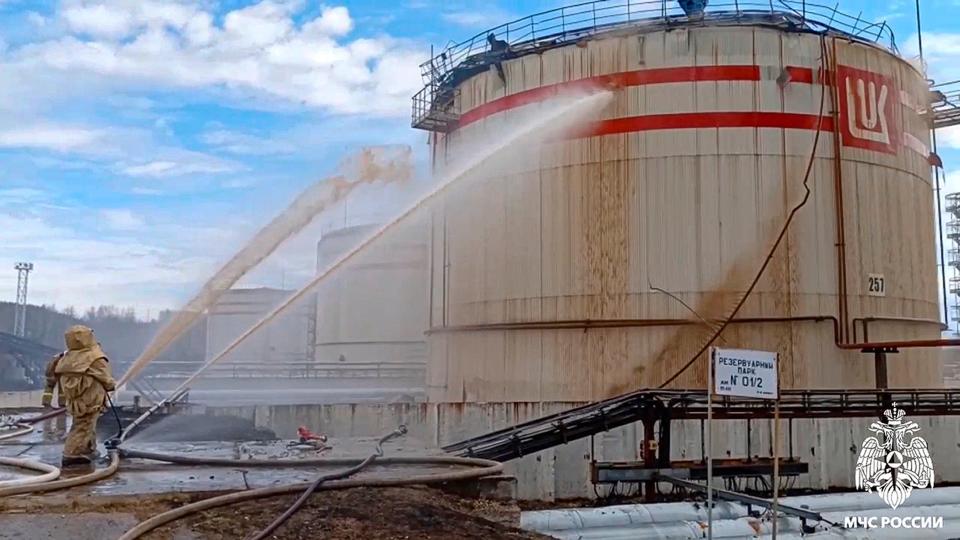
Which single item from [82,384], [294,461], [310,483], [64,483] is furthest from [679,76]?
[64,483]

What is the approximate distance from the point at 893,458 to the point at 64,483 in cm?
1648

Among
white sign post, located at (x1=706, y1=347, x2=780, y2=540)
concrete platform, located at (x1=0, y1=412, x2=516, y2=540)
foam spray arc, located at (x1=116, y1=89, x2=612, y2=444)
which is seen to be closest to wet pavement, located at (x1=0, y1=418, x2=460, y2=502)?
concrete platform, located at (x1=0, y1=412, x2=516, y2=540)

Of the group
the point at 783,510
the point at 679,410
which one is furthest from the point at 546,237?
the point at 783,510

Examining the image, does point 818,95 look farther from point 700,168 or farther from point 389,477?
point 389,477

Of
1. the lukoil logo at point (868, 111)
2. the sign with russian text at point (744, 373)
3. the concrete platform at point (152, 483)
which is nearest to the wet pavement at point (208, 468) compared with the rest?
the concrete platform at point (152, 483)

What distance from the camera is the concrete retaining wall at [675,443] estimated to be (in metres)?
18.1

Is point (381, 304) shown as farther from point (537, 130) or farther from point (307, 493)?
point (307, 493)

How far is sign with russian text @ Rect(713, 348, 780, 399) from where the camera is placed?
906cm

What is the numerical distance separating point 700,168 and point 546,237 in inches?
158

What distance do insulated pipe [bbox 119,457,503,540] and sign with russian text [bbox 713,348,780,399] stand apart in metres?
2.71

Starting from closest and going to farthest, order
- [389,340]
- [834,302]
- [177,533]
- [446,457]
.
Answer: [177,533] → [446,457] → [834,302] → [389,340]

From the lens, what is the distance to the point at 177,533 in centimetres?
703

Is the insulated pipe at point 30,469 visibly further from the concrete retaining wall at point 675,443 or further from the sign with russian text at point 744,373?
the concrete retaining wall at point 675,443

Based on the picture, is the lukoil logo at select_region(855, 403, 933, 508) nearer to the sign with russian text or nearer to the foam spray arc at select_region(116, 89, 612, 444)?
the sign with russian text
